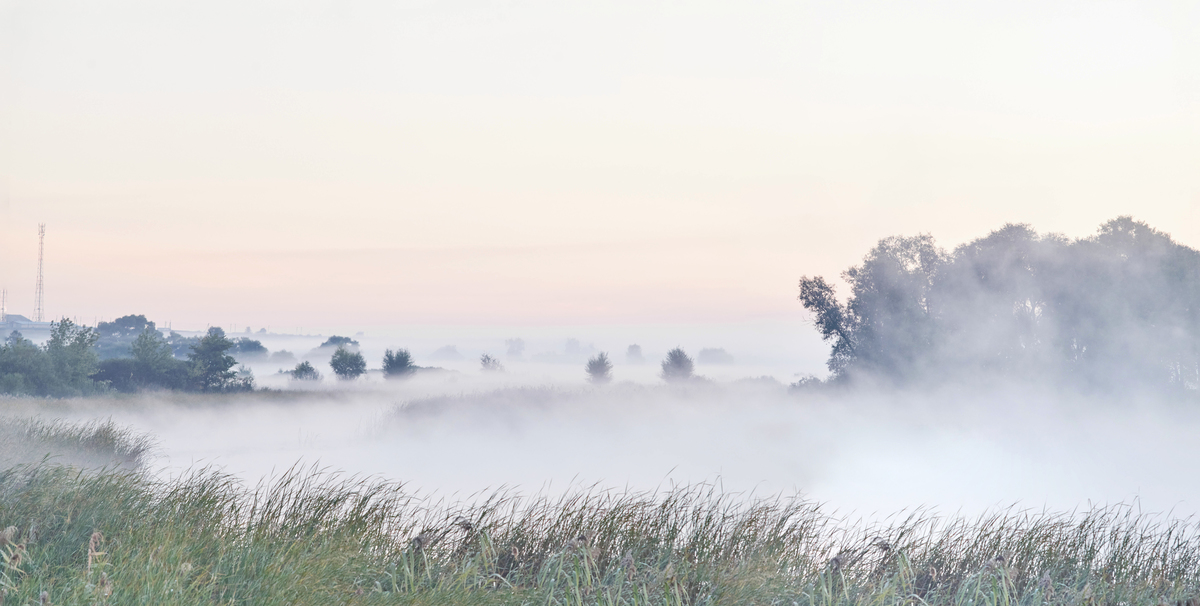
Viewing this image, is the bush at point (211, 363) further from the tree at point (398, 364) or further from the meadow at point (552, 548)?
the meadow at point (552, 548)

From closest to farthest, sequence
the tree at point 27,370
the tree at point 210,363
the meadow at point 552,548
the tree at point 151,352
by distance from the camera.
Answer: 1. the meadow at point 552,548
2. the tree at point 27,370
3. the tree at point 151,352
4. the tree at point 210,363

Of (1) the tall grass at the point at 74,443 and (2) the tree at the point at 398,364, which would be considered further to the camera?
(2) the tree at the point at 398,364

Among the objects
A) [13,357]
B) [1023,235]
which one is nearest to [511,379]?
[13,357]

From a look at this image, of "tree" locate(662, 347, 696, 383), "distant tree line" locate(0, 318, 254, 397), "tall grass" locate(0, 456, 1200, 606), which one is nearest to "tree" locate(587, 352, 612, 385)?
"tree" locate(662, 347, 696, 383)

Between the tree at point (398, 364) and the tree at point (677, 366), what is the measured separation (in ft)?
70.1

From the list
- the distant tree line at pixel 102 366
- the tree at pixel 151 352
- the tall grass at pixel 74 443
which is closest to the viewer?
the tall grass at pixel 74 443

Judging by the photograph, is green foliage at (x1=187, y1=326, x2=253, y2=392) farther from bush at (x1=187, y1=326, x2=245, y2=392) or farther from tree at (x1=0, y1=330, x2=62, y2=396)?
tree at (x1=0, y1=330, x2=62, y2=396)

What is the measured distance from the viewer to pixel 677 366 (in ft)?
220

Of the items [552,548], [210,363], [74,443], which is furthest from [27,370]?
[552,548]

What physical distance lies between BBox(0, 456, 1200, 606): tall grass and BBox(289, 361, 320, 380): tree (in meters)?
52.2

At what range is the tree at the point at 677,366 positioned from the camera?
6581cm

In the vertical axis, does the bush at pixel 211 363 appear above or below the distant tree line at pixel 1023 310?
below

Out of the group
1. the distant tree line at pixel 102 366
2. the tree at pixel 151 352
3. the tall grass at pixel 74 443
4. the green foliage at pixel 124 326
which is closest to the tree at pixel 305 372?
the distant tree line at pixel 102 366

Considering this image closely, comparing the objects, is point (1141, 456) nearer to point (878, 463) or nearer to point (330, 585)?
point (878, 463)
